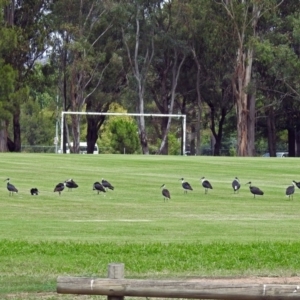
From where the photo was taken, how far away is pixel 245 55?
64.2 meters

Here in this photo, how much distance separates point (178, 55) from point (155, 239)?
5329cm

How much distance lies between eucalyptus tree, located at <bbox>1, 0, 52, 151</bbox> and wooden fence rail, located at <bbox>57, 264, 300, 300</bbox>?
5525 cm

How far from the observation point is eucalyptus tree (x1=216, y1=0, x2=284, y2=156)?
6219 cm

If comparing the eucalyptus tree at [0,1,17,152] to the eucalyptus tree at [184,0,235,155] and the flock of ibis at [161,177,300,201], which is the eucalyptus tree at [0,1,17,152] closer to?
the eucalyptus tree at [184,0,235,155]

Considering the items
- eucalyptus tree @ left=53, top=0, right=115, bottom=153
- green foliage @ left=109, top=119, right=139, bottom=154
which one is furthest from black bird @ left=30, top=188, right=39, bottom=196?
green foliage @ left=109, top=119, right=139, bottom=154

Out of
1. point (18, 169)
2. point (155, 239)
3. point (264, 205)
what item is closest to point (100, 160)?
point (18, 169)

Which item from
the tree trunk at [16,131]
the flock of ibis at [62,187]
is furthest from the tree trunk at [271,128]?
the flock of ibis at [62,187]

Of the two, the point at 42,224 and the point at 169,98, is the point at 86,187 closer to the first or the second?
the point at 42,224

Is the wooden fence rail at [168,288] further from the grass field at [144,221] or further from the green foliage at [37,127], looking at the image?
the green foliage at [37,127]

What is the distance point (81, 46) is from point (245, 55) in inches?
456

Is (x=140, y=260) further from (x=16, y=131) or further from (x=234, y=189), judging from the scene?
(x=16, y=131)

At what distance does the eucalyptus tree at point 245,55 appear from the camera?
62188mm

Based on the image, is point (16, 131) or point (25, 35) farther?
point (16, 131)

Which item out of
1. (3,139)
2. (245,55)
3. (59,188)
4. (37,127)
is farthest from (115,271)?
(37,127)
